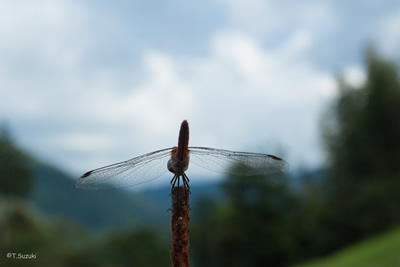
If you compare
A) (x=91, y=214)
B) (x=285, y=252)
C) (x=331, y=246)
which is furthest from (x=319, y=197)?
(x=91, y=214)

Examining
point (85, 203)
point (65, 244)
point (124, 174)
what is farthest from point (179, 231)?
point (85, 203)

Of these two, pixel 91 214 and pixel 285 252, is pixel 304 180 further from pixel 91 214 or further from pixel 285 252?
pixel 91 214

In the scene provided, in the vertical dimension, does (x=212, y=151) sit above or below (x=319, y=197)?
below

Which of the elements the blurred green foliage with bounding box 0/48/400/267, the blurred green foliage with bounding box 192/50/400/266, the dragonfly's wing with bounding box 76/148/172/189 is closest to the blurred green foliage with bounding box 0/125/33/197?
the blurred green foliage with bounding box 0/48/400/267

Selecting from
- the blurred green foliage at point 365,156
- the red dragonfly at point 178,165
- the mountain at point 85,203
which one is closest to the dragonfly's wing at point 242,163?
the red dragonfly at point 178,165

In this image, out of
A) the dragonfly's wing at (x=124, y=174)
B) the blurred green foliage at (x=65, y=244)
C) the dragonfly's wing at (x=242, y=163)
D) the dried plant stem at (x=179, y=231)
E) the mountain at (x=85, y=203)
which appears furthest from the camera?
the mountain at (x=85, y=203)

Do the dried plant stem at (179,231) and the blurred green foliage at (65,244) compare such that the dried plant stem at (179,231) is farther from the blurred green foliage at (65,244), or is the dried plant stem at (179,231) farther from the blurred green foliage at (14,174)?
the blurred green foliage at (14,174)
